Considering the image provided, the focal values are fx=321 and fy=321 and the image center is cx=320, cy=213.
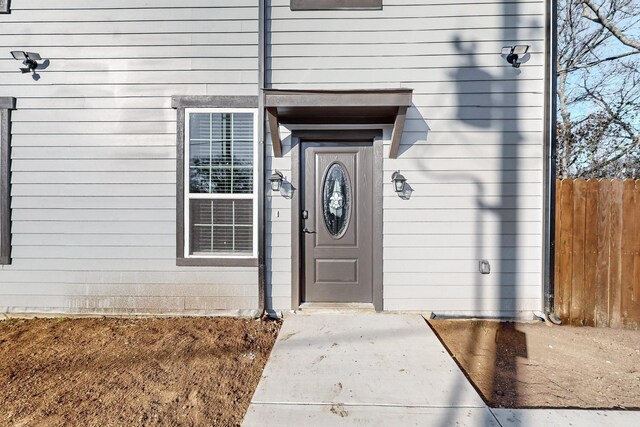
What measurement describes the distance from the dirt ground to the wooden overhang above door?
6.81ft

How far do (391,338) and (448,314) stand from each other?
94cm

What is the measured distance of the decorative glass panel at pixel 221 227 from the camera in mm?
3625

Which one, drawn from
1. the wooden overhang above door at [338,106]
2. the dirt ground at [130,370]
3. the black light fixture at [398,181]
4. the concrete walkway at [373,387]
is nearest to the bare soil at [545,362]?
the concrete walkway at [373,387]

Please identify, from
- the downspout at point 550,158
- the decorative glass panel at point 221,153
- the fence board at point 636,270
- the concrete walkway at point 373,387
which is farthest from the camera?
the decorative glass panel at point 221,153

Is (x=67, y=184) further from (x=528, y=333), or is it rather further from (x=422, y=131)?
(x=528, y=333)

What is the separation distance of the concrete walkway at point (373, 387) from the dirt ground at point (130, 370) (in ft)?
0.71

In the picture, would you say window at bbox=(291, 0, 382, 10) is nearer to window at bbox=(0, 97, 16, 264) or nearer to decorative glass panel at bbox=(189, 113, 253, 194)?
decorative glass panel at bbox=(189, 113, 253, 194)

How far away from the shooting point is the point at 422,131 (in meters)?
3.50

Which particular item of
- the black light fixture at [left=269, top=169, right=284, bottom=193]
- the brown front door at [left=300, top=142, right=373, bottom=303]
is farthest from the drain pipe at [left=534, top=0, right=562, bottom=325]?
the black light fixture at [left=269, top=169, right=284, bottom=193]

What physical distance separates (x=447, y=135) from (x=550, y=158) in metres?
1.07

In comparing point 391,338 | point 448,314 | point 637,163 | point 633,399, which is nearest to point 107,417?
point 391,338

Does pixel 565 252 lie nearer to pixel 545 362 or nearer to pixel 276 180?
pixel 545 362

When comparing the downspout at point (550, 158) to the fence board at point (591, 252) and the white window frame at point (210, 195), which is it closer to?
the fence board at point (591, 252)

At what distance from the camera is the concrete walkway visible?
1.95 metres
